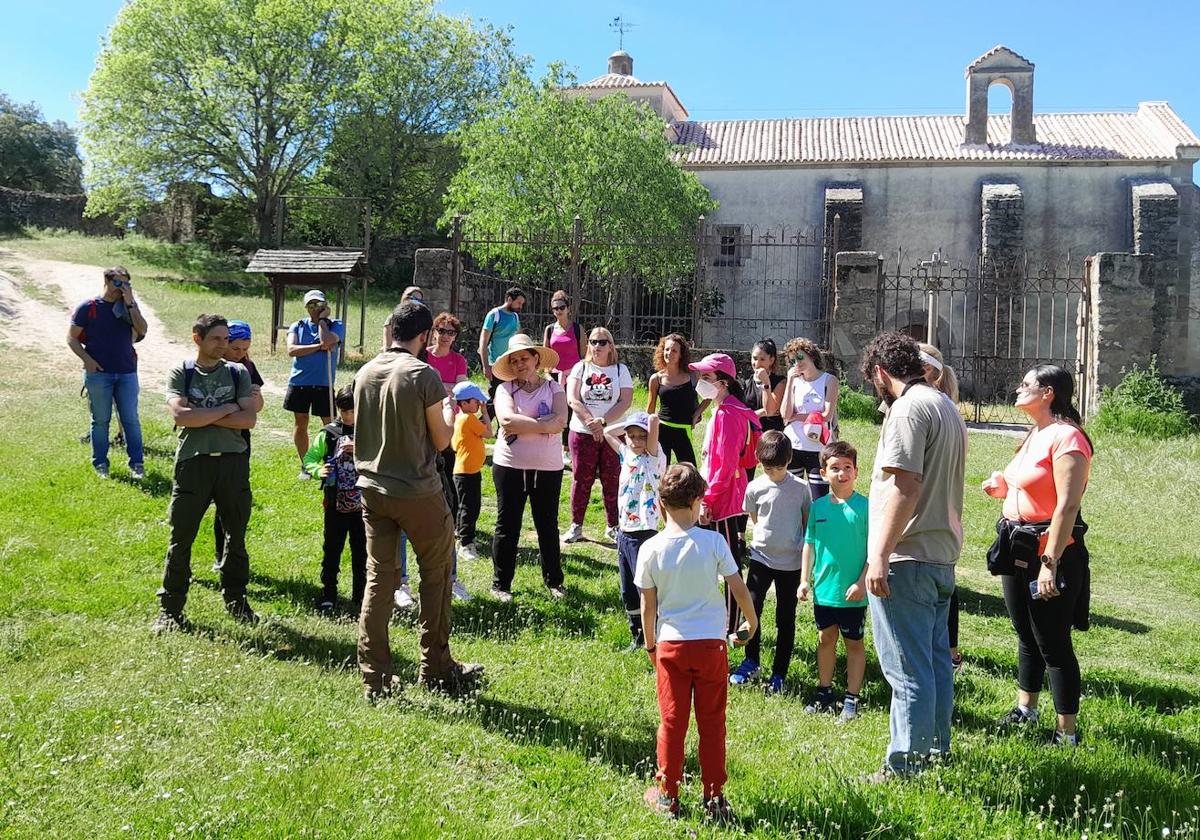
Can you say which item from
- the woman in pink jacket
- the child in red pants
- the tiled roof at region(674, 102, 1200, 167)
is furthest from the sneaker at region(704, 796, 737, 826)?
the tiled roof at region(674, 102, 1200, 167)

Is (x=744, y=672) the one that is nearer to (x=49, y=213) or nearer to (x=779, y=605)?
(x=779, y=605)

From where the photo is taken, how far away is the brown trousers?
4.52 metres

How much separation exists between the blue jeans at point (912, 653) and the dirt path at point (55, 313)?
11.3m

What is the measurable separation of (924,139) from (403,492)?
2772 centimetres

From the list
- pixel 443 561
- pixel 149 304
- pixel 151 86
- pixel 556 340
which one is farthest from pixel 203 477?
pixel 151 86

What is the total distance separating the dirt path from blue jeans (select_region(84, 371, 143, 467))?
17.6 ft

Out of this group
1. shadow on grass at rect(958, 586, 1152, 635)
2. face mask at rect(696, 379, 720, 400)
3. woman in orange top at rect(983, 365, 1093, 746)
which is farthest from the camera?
shadow on grass at rect(958, 586, 1152, 635)

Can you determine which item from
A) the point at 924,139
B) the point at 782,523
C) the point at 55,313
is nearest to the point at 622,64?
the point at 924,139

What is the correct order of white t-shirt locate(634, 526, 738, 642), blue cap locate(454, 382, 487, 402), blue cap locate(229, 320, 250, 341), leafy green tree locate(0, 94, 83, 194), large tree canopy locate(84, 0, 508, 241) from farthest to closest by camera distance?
1. leafy green tree locate(0, 94, 83, 194)
2. large tree canopy locate(84, 0, 508, 241)
3. blue cap locate(454, 382, 487, 402)
4. blue cap locate(229, 320, 250, 341)
5. white t-shirt locate(634, 526, 738, 642)

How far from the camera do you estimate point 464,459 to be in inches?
265

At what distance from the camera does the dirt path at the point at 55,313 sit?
15133 mm

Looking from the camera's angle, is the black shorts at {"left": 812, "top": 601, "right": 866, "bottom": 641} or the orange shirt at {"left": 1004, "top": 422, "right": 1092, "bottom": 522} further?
the black shorts at {"left": 812, "top": 601, "right": 866, "bottom": 641}

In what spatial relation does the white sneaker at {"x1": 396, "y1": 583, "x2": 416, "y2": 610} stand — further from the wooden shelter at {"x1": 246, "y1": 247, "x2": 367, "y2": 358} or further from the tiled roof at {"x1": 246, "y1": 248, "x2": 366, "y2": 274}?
the tiled roof at {"x1": 246, "y1": 248, "x2": 366, "y2": 274}

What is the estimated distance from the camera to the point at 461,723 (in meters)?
4.27
